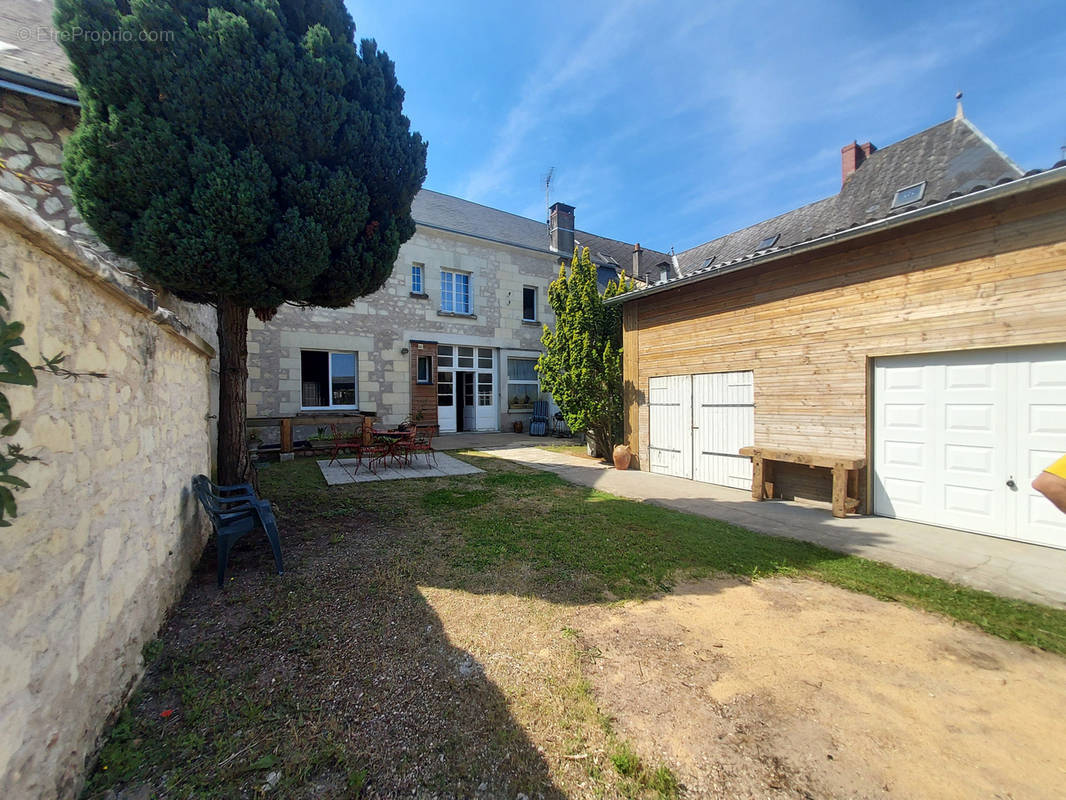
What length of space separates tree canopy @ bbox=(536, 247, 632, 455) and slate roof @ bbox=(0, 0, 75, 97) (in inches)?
296

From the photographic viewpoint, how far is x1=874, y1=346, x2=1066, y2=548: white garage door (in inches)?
156

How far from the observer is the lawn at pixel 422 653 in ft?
5.40

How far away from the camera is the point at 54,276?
1.57m

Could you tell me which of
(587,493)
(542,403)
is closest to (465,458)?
(587,493)

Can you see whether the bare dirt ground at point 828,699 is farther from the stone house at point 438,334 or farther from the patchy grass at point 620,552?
the stone house at point 438,334

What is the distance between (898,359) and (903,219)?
1.55m

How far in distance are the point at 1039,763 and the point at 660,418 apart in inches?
241

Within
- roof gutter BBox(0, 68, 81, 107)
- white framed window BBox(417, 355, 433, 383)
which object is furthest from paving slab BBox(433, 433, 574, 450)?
roof gutter BBox(0, 68, 81, 107)

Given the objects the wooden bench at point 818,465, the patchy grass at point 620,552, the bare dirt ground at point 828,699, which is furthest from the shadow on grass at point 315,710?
the wooden bench at point 818,465

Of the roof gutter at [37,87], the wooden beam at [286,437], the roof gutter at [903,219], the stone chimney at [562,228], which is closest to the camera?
the roof gutter at [903,219]

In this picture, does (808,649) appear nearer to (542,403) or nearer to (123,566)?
(123,566)

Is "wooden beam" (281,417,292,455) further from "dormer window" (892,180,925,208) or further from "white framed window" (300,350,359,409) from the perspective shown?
"dormer window" (892,180,925,208)

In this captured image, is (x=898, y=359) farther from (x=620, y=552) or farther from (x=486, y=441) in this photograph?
(x=486, y=441)

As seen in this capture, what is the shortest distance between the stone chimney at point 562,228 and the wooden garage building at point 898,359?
934 cm
